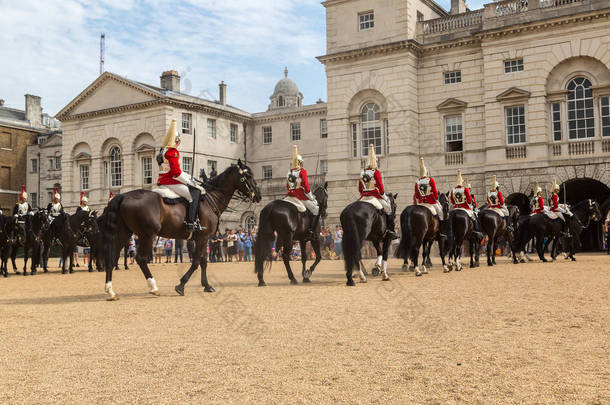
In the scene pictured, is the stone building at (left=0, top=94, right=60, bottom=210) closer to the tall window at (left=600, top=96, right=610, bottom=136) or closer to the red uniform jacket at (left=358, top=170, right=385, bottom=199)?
the tall window at (left=600, top=96, right=610, bottom=136)

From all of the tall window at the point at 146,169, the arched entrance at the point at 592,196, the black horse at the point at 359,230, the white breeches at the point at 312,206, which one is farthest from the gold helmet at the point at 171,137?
the tall window at the point at 146,169

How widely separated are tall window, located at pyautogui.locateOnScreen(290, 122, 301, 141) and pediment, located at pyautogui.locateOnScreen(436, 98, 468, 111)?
20.8 m

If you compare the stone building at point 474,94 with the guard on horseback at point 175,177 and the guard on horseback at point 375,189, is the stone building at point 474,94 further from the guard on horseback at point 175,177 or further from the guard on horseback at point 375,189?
the guard on horseback at point 175,177

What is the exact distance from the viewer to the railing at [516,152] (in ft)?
106

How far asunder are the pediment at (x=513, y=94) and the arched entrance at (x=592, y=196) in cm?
519

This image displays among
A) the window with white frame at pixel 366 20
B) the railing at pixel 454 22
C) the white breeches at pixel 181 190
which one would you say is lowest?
the white breeches at pixel 181 190

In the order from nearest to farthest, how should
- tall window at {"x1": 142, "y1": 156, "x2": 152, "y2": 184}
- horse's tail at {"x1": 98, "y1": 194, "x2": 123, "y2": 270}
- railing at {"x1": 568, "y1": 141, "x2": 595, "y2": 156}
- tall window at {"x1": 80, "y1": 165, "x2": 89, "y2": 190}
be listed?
1. horse's tail at {"x1": 98, "y1": 194, "x2": 123, "y2": 270}
2. railing at {"x1": 568, "y1": 141, "x2": 595, "y2": 156}
3. tall window at {"x1": 142, "y1": 156, "x2": 152, "y2": 184}
4. tall window at {"x1": 80, "y1": 165, "x2": 89, "y2": 190}

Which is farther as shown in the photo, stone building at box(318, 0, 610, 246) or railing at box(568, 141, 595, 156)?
stone building at box(318, 0, 610, 246)

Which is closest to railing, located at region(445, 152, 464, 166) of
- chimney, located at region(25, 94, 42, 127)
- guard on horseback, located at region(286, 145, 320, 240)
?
guard on horseback, located at region(286, 145, 320, 240)

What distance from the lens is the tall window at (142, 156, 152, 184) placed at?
49.2 meters

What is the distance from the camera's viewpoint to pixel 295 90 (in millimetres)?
79938

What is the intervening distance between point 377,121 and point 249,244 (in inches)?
407

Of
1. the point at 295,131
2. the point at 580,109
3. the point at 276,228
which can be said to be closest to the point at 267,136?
the point at 295,131

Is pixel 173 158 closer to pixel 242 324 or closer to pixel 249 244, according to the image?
pixel 242 324
